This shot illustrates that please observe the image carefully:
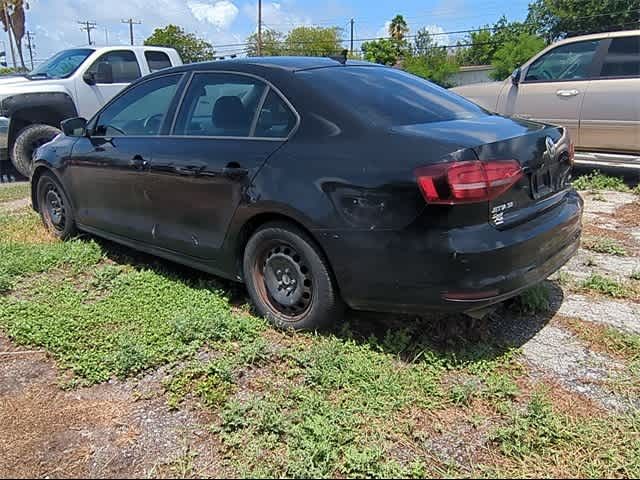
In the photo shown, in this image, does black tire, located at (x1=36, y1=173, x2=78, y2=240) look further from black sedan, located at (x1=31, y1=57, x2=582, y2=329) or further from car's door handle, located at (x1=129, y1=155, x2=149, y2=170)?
car's door handle, located at (x1=129, y1=155, x2=149, y2=170)

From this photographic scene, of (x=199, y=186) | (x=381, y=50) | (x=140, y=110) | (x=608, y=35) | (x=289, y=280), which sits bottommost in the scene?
(x=289, y=280)

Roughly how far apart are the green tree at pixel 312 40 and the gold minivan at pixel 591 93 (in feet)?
179

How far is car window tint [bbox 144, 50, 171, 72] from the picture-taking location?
962 cm

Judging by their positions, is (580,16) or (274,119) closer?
(274,119)

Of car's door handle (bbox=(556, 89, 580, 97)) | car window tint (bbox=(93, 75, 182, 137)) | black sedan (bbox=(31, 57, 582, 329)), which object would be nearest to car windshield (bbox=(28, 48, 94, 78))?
car window tint (bbox=(93, 75, 182, 137))

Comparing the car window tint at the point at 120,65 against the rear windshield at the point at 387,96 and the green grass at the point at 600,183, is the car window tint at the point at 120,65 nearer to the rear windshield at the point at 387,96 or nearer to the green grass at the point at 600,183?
the rear windshield at the point at 387,96

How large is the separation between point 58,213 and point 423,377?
403 centimetres

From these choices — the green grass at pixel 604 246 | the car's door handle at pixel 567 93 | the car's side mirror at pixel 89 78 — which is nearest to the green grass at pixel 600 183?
the car's door handle at pixel 567 93

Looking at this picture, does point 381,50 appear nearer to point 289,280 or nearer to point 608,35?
point 608,35

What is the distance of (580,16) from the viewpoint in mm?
50188

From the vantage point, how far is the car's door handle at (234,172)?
3.33 m

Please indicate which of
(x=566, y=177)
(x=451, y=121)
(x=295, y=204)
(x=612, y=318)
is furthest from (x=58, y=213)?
(x=612, y=318)

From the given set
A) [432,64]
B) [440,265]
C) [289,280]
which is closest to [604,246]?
[440,265]

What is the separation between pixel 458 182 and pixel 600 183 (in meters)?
5.68
